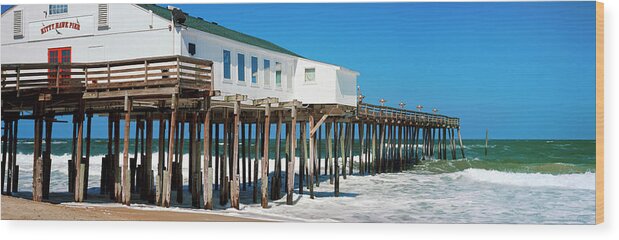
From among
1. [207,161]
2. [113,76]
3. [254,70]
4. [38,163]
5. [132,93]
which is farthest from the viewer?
[254,70]

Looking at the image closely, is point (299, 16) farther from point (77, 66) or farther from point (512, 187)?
point (512, 187)

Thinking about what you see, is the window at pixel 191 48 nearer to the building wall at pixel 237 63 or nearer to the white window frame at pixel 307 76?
the building wall at pixel 237 63

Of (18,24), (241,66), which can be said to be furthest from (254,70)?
(18,24)

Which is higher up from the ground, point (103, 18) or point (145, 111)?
point (103, 18)

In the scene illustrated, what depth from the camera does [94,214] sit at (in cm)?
1605

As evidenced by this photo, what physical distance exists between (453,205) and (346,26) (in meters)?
6.73

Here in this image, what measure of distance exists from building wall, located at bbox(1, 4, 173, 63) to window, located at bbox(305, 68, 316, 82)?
6.17 m

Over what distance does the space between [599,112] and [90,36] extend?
508 inches

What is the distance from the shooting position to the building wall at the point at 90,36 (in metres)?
18.3

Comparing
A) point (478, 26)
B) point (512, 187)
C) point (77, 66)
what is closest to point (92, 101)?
point (77, 66)

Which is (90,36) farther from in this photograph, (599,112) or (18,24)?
(599,112)

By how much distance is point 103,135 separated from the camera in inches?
950

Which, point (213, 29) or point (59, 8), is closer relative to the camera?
point (59, 8)

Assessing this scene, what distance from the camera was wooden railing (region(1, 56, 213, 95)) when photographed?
16.4 metres
